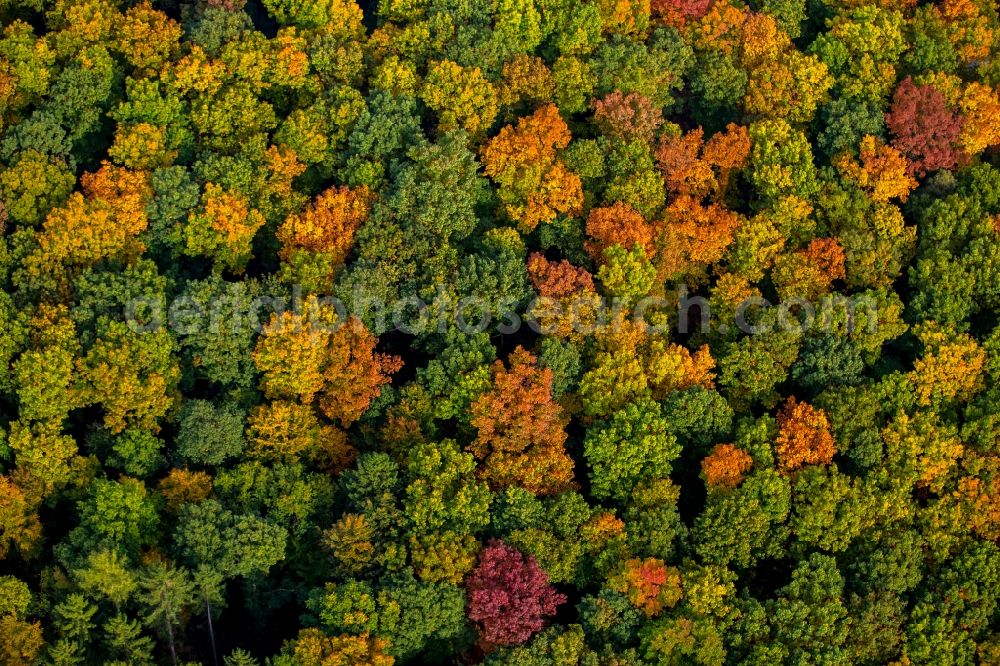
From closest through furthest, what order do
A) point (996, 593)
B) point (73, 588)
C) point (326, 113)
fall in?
point (73, 588) < point (996, 593) < point (326, 113)

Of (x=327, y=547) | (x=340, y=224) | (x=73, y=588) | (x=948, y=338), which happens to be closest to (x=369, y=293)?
(x=340, y=224)

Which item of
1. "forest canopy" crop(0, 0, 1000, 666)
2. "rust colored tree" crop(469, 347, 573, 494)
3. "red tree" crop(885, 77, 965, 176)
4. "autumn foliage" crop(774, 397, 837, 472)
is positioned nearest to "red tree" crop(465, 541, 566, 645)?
"forest canopy" crop(0, 0, 1000, 666)

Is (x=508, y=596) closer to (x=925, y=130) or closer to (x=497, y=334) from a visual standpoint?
(x=497, y=334)

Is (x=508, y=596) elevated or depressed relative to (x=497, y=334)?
depressed

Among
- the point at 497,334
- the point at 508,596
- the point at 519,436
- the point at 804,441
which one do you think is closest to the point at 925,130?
the point at 804,441

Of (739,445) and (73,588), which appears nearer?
(73,588)

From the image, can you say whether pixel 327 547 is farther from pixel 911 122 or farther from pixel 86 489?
pixel 911 122
